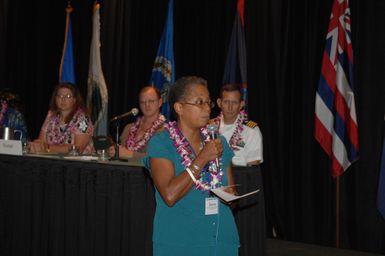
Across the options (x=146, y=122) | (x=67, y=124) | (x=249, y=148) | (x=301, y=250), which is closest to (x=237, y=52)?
(x=146, y=122)

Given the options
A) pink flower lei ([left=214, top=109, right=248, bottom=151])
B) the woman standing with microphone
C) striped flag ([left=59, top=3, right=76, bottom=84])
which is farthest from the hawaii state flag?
the woman standing with microphone

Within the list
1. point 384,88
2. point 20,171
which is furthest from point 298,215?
point 20,171

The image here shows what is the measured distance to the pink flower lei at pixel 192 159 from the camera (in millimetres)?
1808

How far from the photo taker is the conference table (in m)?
3.03

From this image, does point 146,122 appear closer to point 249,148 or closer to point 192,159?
point 249,148

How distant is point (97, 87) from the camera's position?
255 inches

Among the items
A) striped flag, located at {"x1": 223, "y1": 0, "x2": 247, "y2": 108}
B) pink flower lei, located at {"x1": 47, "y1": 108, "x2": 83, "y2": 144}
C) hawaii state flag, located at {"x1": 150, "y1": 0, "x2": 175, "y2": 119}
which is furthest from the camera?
hawaii state flag, located at {"x1": 150, "y1": 0, "x2": 175, "y2": 119}

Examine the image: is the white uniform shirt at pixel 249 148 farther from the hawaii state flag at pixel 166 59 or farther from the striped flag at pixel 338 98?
the hawaii state flag at pixel 166 59

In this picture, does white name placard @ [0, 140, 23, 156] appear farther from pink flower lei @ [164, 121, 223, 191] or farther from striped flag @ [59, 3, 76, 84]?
striped flag @ [59, 3, 76, 84]

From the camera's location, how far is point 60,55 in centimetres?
761

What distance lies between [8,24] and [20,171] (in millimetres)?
4888

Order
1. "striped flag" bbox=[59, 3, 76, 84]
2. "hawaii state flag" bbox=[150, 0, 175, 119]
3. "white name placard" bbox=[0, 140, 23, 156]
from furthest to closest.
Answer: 1. "striped flag" bbox=[59, 3, 76, 84]
2. "hawaii state flag" bbox=[150, 0, 175, 119]
3. "white name placard" bbox=[0, 140, 23, 156]

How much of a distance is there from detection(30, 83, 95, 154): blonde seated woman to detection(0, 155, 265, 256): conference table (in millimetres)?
669

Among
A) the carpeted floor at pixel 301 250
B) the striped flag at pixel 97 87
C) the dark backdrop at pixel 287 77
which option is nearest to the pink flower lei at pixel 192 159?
the carpeted floor at pixel 301 250
